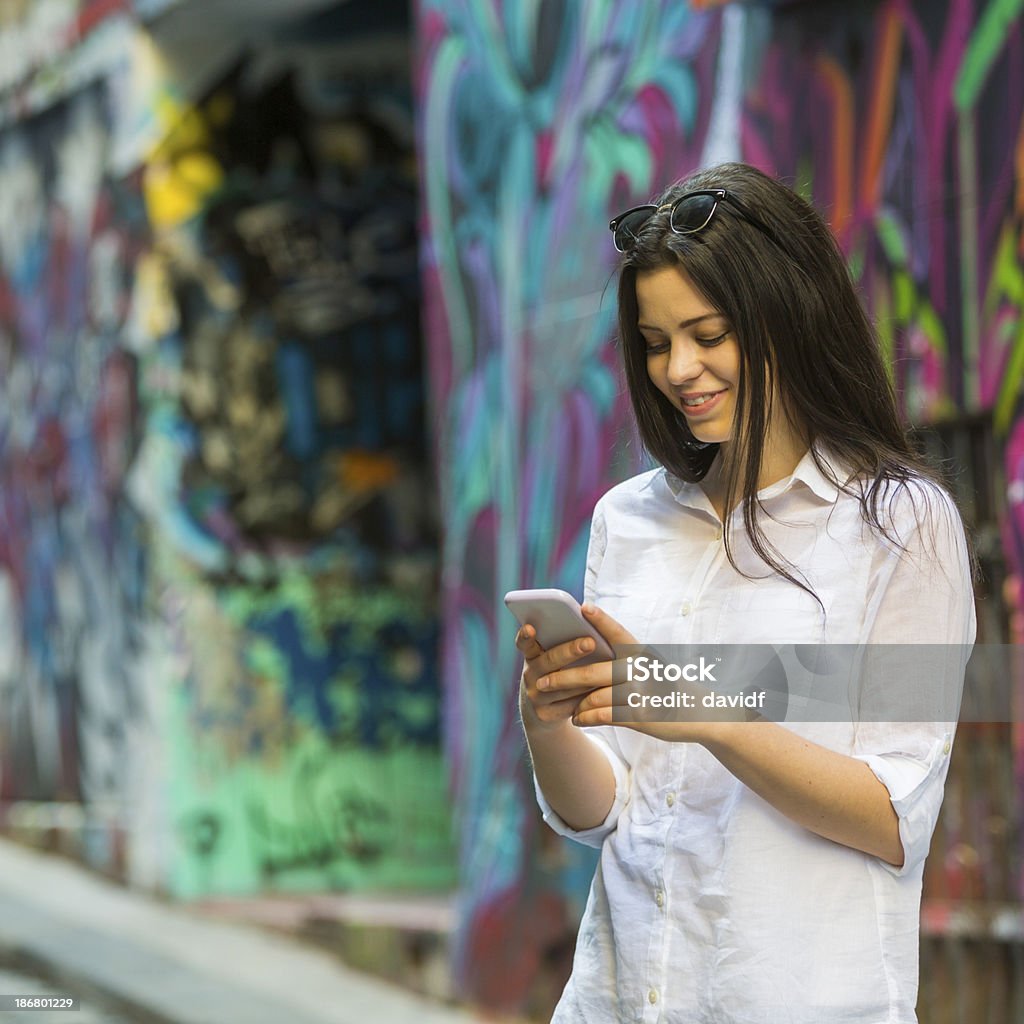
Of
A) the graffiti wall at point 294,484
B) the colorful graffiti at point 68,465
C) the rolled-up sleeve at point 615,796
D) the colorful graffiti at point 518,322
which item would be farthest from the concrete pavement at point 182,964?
the rolled-up sleeve at point 615,796

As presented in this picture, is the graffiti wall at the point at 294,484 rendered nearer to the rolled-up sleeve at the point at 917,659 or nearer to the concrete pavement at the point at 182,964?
the concrete pavement at the point at 182,964

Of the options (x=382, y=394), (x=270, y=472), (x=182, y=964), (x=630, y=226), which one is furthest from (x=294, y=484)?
(x=630, y=226)

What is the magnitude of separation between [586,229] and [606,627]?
3.92m

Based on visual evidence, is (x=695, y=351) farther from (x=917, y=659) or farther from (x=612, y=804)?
(x=612, y=804)

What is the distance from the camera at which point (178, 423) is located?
27.2 ft

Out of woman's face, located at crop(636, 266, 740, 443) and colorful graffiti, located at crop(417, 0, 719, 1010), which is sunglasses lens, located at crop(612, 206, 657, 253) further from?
colorful graffiti, located at crop(417, 0, 719, 1010)

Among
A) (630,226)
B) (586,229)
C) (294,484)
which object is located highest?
(586,229)

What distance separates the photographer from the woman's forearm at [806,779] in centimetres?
198

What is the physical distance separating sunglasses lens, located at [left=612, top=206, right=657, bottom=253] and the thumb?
50 centimetres

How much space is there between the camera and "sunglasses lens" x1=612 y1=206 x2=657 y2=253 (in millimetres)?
2256

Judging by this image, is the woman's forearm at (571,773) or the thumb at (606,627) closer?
the thumb at (606,627)

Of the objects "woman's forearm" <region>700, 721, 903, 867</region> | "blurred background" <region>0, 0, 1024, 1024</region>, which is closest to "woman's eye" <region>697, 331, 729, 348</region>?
"woman's forearm" <region>700, 721, 903, 867</region>

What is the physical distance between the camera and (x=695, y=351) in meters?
2.16

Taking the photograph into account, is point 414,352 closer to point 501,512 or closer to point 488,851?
point 501,512
